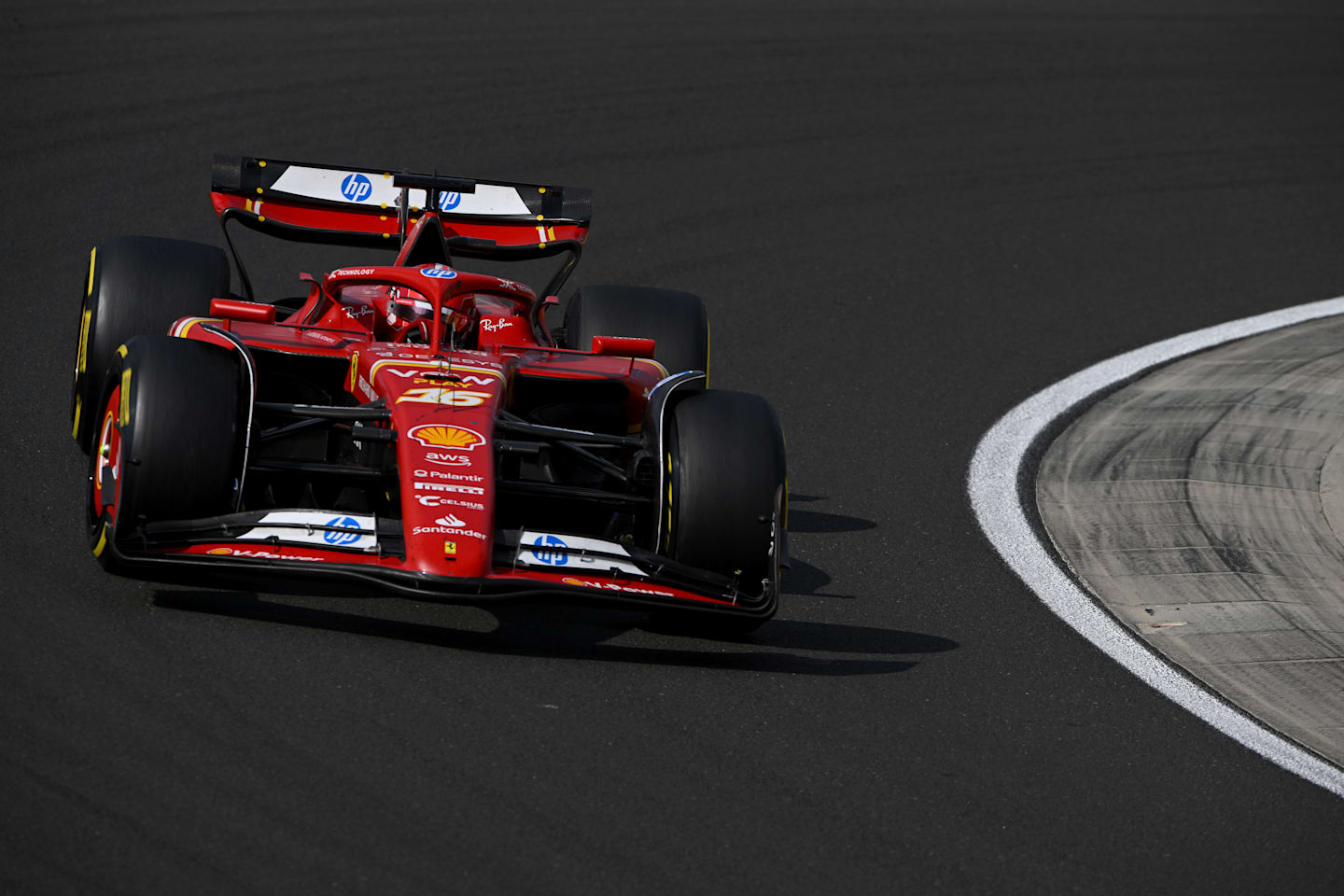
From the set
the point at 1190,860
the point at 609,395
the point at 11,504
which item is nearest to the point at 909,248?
the point at 609,395

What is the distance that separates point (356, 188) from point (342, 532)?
3246 millimetres

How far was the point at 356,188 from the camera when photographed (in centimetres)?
834

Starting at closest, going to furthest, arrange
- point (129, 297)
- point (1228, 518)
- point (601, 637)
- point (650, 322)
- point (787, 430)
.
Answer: point (601, 637) → point (129, 297) → point (650, 322) → point (1228, 518) → point (787, 430)

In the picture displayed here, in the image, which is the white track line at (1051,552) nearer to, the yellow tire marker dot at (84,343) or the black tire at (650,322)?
the black tire at (650,322)

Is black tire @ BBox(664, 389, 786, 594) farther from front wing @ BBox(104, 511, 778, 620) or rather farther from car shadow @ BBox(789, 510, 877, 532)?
car shadow @ BBox(789, 510, 877, 532)

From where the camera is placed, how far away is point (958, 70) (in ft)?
53.4

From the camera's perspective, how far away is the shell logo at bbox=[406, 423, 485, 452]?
5.84m

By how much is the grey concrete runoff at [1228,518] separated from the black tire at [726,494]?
159 centimetres

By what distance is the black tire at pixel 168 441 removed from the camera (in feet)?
18.3

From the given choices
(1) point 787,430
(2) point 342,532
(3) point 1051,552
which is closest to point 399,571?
(2) point 342,532

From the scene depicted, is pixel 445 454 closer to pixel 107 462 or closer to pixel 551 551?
pixel 551 551

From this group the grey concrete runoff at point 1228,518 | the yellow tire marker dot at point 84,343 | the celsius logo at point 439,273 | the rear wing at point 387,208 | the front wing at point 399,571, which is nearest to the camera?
the front wing at point 399,571

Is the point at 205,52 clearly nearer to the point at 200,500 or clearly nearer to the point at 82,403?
the point at 82,403

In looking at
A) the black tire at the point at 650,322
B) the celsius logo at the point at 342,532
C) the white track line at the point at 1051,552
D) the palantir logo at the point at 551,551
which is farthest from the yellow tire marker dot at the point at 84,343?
the white track line at the point at 1051,552
